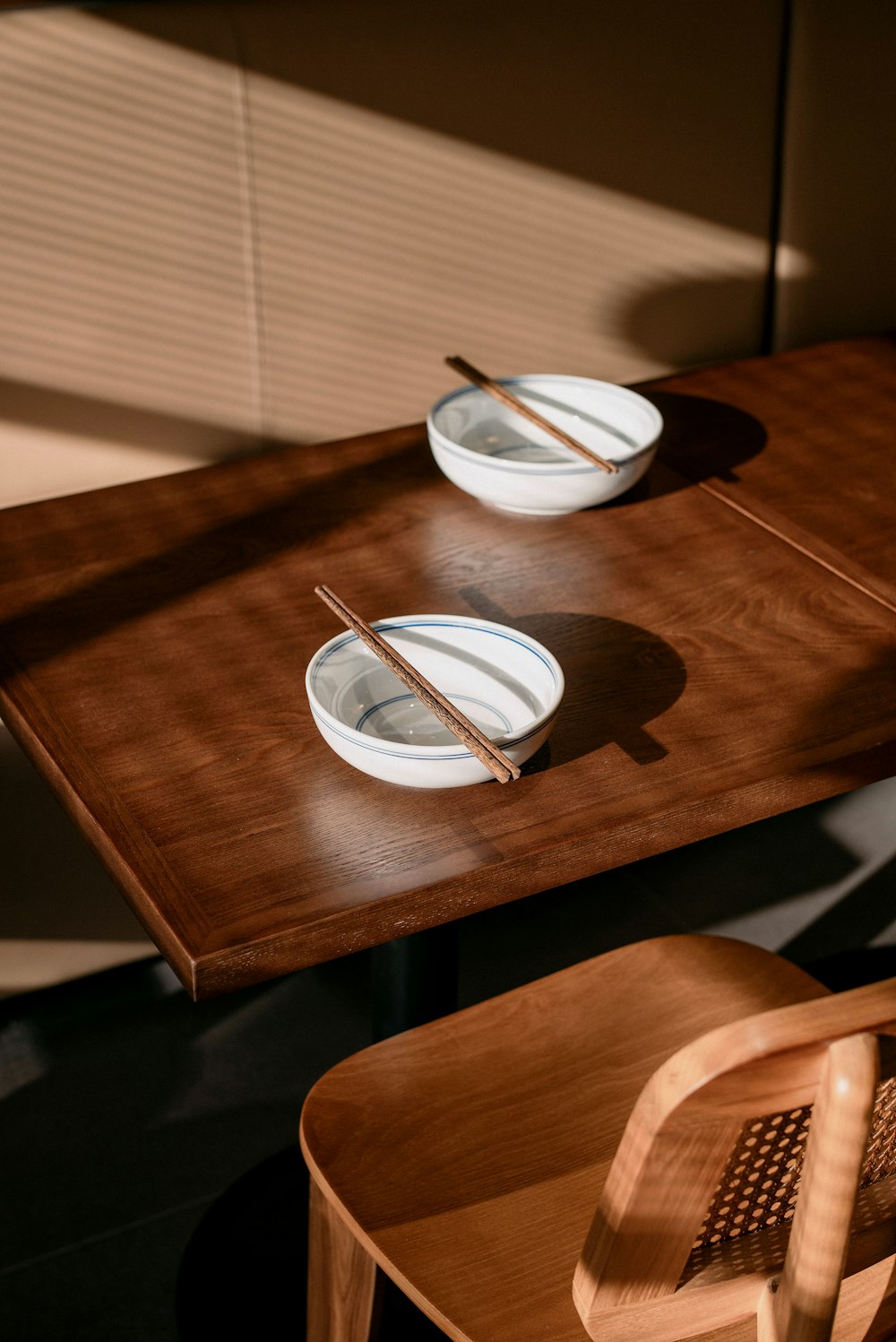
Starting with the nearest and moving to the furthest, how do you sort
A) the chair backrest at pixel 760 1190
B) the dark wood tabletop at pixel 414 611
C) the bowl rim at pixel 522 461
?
the chair backrest at pixel 760 1190 → the dark wood tabletop at pixel 414 611 → the bowl rim at pixel 522 461

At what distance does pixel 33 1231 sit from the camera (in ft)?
4.95

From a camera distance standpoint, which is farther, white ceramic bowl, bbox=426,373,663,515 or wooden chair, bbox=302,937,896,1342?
white ceramic bowl, bbox=426,373,663,515

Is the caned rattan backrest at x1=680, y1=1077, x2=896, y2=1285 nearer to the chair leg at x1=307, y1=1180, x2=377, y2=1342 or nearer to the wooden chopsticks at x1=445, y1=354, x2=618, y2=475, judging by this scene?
the chair leg at x1=307, y1=1180, x2=377, y2=1342

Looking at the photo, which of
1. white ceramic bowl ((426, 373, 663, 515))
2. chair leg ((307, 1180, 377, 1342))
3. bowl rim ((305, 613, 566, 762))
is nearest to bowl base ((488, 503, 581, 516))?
white ceramic bowl ((426, 373, 663, 515))

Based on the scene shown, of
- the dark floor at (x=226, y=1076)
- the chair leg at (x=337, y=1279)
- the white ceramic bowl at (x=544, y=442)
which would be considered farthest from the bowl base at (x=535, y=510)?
the dark floor at (x=226, y=1076)

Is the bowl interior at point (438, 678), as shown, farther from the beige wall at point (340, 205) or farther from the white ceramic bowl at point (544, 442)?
the beige wall at point (340, 205)

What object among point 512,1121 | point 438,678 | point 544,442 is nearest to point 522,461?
point 544,442

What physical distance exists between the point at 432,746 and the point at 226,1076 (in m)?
0.83

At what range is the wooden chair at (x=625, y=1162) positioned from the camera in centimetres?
64

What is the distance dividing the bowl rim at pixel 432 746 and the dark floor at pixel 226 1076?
2.42 feet

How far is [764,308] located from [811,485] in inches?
27.3

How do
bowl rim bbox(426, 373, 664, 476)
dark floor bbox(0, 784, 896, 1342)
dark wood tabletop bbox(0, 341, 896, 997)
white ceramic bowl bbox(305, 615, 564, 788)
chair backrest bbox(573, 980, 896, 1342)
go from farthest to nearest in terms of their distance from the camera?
dark floor bbox(0, 784, 896, 1342), bowl rim bbox(426, 373, 664, 476), white ceramic bowl bbox(305, 615, 564, 788), dark wood tabletop bbox(0, 341, 896, 997), chair backrest bbox(573, 980, 896, 1342)

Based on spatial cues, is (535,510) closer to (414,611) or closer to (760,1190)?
(414,611)

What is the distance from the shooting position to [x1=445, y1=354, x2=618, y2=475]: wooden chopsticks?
4.31ft
